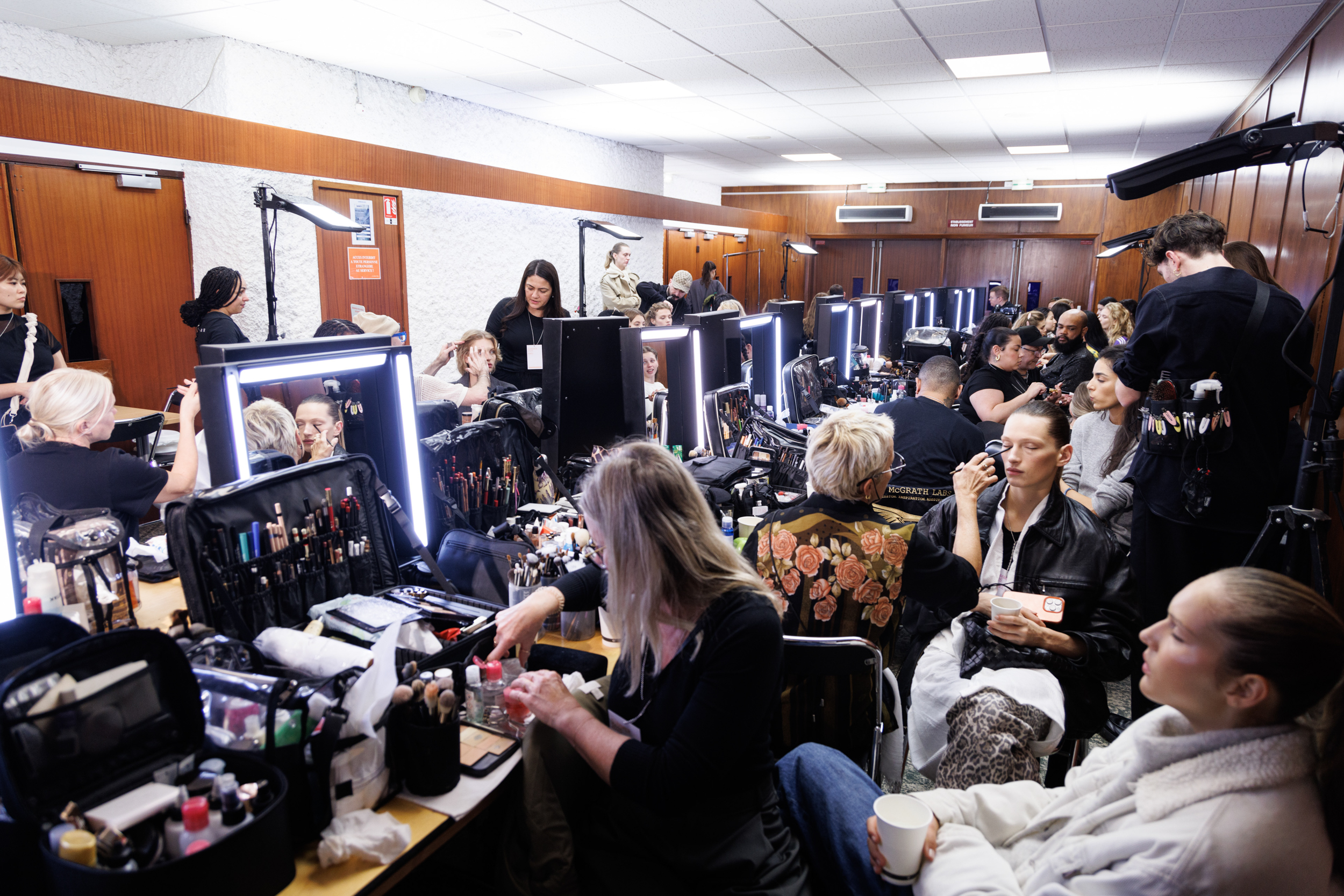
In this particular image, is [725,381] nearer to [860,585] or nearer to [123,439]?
[860,585]

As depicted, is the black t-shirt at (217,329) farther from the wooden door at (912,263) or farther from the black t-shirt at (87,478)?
the wooden door at (912,263)

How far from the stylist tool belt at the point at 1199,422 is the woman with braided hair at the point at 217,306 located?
4.12 m

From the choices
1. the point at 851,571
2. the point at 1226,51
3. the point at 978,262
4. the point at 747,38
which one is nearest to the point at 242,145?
the point at 747,38

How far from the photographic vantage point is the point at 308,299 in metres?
5.43

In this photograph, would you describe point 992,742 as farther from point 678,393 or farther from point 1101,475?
point 678,393

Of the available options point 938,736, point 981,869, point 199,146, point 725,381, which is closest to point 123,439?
point 199,146

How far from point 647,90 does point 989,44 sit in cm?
249

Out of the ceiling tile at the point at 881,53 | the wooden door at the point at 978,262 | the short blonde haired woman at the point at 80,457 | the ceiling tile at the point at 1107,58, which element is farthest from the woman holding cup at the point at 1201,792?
the wooden door at the point at 978,262

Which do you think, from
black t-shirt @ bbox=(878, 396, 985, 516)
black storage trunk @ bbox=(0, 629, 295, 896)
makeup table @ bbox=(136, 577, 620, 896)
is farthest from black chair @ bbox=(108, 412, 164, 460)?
black t-shirt @ bbox=(878, 396, 985, 516)

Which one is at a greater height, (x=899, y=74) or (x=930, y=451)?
(x=899, y=74)

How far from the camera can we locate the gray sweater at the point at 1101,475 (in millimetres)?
2984

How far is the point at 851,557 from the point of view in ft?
6.41

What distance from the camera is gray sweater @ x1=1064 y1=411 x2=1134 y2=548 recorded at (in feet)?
9.79

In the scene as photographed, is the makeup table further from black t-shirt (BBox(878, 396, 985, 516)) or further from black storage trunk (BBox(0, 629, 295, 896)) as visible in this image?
black t-shirt (BBox(878, 396, 985, 516))
